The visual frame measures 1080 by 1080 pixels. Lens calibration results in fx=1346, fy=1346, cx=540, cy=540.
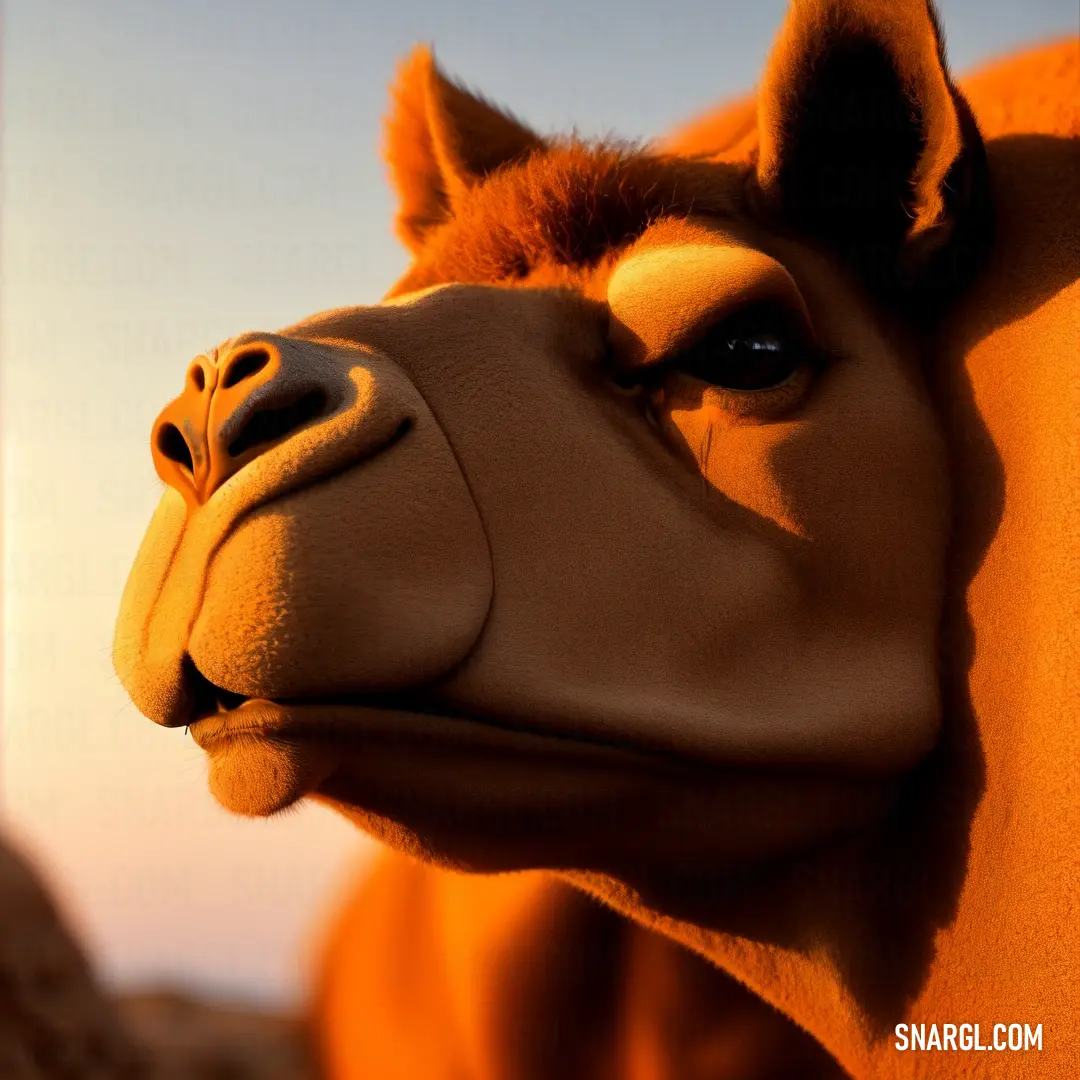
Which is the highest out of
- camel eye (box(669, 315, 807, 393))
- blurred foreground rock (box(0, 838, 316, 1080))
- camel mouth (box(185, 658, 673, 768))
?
camel eye (box(669, 315, 807, 393))

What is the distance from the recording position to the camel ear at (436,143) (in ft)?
5.34

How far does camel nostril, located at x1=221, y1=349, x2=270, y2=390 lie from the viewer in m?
1.08

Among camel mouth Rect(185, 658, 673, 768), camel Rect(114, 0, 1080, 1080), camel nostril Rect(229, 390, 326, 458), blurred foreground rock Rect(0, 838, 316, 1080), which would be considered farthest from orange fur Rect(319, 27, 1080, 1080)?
blurred foreground rock Rect(0, 838, 316, 1080)

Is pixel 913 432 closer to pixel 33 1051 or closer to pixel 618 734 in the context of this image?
pixel 618 734

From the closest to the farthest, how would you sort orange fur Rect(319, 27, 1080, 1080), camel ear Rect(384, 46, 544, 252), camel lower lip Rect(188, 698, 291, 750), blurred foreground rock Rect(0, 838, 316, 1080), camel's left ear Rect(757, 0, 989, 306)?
camel lower lip Rect(188, 698, 291, 750), orange fur Rect(319, 27, 1080, 1080), camel's left ear Rect(757, 0, 989, 306), camel ear Rect(384, 46, 544, 252), blurred foreground rock Rect(0, 838, 316, 1080)

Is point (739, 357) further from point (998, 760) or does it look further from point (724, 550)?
point (998, 760)

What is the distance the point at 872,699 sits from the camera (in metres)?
1.22

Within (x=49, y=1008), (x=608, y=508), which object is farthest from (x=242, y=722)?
(x=49, y=1008)

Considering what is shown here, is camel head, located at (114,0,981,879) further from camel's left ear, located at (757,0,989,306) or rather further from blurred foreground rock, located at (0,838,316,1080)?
blurred foreground rock, located at (0,838,316,1080)

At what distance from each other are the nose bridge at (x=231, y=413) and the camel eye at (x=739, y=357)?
39cm

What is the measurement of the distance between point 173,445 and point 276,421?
105mm

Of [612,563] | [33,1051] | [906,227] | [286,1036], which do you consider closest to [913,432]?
[906,227]

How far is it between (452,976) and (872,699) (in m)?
1.21

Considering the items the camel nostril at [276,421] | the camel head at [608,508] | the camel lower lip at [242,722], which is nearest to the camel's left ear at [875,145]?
the camel head at [608,508]
